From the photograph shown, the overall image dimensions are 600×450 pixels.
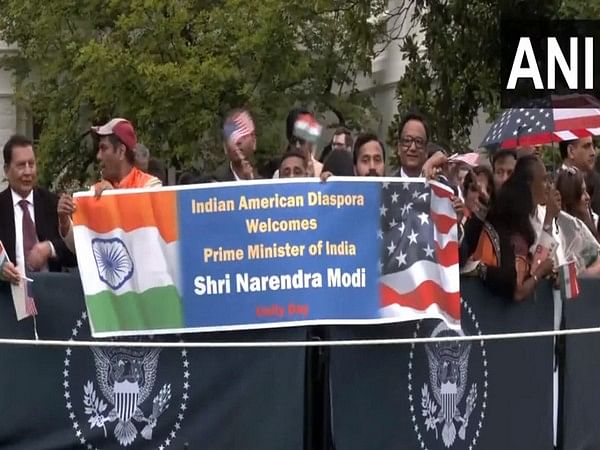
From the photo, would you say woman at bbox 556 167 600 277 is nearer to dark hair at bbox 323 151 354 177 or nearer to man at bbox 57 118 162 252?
dark hair at bbox 323 151 354 177

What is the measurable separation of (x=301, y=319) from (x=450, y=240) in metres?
0.97

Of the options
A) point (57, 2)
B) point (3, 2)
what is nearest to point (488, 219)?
point (57, 2)

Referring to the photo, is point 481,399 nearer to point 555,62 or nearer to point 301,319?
point 301,319

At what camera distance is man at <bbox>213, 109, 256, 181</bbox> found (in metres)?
9.19

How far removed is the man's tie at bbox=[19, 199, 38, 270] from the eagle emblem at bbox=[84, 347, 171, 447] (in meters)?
0.81

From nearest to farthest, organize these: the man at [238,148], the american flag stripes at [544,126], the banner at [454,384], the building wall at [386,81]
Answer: the banner at [454,384] → the man at [238,148] → the american flag stripes at [544,126] → the building wall at [386,81]

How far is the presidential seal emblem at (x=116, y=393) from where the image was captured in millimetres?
7984

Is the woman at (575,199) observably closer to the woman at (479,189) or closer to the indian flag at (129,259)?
the woman at (479,189)

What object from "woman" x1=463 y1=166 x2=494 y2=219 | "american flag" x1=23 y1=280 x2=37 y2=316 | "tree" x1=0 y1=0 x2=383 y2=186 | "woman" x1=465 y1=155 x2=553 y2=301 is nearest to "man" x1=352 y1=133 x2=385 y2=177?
"woman" x1=463 y1=166 x2=494 y2=219

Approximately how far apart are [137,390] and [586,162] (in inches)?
195

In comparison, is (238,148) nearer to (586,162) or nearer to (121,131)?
(121,131)

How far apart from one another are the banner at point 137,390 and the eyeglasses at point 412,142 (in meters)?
1.73

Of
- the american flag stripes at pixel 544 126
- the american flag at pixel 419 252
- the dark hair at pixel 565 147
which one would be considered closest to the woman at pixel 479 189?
the american flag at pixel 419 252

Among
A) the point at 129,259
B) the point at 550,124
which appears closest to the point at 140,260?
the point at 129,259
